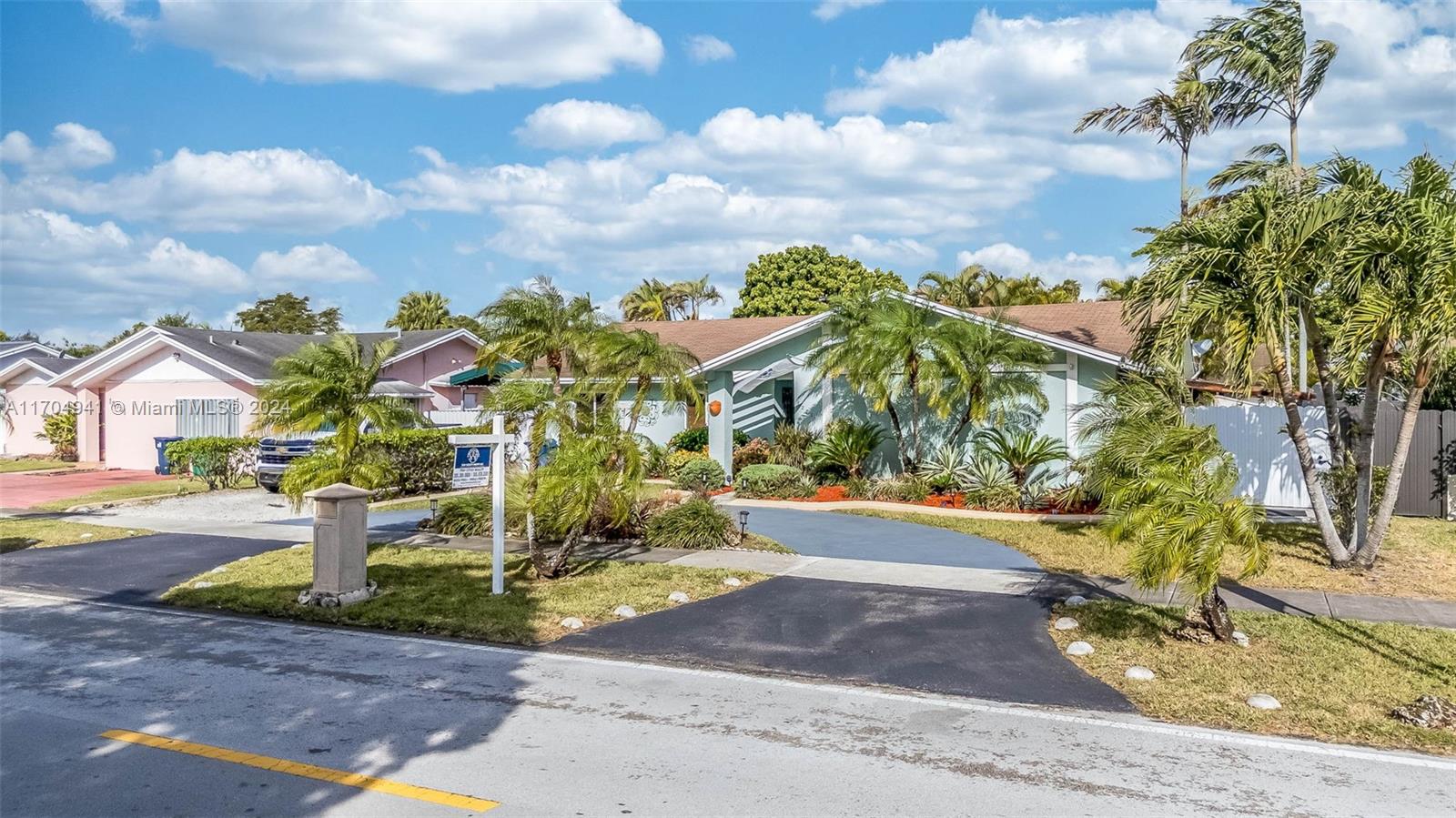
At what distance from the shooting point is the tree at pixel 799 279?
171 ft

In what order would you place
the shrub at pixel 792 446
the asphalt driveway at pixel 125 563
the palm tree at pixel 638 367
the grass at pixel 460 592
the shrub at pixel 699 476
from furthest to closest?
the shrub at pixel 792 446
the shrub at pixel 699 476
the palm tree at pixel 638 367
the asphalt driveway at pixel 125 563
the grass at pixel 460 592

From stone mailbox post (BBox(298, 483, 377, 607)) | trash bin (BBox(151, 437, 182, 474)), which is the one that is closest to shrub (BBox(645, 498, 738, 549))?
stone mailbox post (BBox(298, 483, 377, 607))

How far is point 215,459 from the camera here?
2353 centimetres

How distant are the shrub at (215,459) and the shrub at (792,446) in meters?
12.1

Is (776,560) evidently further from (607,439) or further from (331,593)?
(331,593)

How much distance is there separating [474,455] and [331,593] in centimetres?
459

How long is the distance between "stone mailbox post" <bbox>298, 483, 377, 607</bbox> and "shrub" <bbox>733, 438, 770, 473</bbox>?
1186cm

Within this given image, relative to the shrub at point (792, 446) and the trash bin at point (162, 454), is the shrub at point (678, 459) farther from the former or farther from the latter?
the trash bin at point (162, 454)

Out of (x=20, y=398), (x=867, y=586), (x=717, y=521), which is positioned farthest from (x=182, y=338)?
(x=867, y=586)

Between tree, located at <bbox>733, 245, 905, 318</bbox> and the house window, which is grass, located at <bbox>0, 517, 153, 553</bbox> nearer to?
the house window

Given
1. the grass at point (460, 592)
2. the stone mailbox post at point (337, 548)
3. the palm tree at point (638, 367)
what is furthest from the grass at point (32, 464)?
the palm tree at point (638, 367)

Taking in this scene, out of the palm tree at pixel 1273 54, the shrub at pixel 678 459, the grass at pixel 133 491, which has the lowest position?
the grass at pixel 133 491

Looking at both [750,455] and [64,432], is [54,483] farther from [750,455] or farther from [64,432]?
[750,455]

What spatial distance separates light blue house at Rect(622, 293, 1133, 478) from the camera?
65.7 feet
